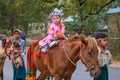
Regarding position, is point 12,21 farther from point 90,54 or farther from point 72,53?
point 90,54

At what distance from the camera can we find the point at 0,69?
9727mm

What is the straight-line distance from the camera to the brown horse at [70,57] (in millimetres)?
6758

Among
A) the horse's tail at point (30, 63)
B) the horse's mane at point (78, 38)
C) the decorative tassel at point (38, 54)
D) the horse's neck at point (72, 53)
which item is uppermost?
the horse's mane at point (78, 38)

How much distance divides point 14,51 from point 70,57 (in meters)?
2.03

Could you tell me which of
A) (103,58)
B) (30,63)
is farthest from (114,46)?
(103,58)

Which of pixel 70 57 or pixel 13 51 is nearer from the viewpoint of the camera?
pixel 70 57

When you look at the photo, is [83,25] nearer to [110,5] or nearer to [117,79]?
[110,5]

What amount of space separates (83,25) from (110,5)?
8.97ft

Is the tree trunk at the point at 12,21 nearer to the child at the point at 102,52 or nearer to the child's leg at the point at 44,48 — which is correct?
the child's leg at the point at 44,48

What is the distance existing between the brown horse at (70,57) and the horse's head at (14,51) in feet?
1.92

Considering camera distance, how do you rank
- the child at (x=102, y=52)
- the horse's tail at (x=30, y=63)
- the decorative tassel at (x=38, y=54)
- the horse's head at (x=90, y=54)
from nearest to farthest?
the horse's head at (x=90, y=54), the child at (x=102, y=52), the decorative tassel at (x=38, y=54), the horse's tail at (x=30, y=63)

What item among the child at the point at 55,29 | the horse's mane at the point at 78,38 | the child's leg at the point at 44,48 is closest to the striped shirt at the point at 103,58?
the horse's mane at the point at 78,38

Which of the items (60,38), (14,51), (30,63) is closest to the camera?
(60,38)

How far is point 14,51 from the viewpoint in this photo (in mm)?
8938
